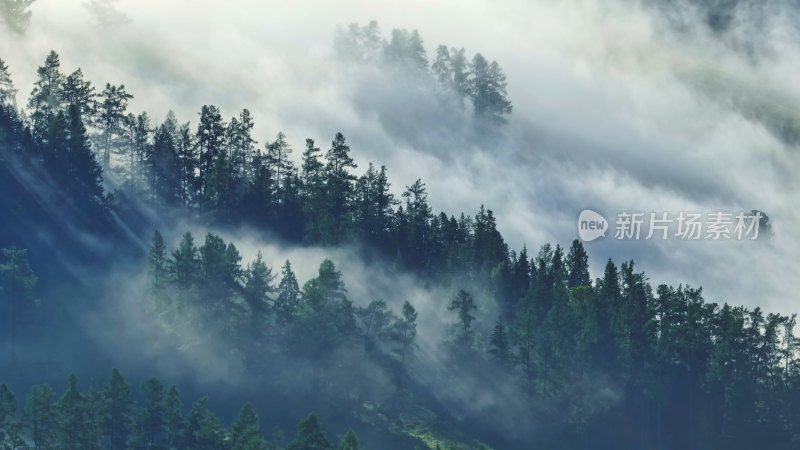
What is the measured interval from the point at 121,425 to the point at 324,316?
1141 inches

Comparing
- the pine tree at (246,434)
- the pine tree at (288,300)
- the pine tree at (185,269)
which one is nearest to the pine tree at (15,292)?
the pine tree at (185,269)

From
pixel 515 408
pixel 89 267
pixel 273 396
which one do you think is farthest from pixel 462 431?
pixel 89 267

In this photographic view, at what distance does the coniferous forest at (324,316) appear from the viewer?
14650 centimetres

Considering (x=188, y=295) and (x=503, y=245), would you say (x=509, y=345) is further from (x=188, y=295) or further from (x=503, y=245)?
(x=188, y=295)

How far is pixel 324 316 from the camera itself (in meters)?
147

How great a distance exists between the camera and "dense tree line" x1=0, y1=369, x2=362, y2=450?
4742 inches

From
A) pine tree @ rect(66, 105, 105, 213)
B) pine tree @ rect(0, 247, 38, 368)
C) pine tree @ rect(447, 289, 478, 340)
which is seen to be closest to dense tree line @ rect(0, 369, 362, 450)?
pine tree @ rect(0, 247, 38, 368)

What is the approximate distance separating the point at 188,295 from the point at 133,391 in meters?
11.2

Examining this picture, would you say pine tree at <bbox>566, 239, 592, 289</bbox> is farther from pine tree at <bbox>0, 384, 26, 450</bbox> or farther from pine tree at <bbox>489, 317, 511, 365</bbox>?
pine tree at <bbox>0, 384, 26, 450</bbox>

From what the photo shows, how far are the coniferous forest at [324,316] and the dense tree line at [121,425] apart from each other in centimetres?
68

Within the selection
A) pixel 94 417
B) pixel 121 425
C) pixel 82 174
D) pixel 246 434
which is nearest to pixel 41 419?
pixel 94 417

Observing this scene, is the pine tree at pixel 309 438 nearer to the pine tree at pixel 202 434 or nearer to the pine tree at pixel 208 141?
the pine tree at pixel 202 434

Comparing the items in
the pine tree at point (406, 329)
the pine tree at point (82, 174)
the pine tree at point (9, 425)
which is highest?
the pine tree at point (82, 174)

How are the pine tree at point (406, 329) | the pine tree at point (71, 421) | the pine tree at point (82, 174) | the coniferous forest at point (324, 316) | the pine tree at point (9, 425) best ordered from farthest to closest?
the pine tree at point (82, 174)
the pine tree at point (406, 329)
the coniferous forest at point (324, 316)
the pine tree at point (71, 421)
the pine tree at point (9, 425)
